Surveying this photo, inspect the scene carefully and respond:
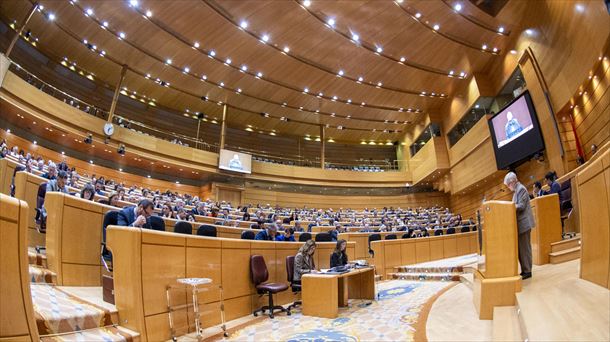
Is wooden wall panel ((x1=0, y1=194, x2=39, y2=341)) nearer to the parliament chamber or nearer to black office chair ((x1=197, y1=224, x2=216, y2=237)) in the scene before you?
the parliament chamber

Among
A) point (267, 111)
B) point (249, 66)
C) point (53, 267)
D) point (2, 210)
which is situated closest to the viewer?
point (2, 210)

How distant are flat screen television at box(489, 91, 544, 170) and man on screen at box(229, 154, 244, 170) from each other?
36.6 feet

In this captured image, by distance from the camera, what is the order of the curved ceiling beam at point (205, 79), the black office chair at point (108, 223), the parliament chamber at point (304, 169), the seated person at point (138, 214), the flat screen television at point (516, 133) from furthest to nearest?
the curved ceiling beam at point (205, 79)
the flat screen television at point (516, 133)
the seated person at point (138, 214)
the black office chair at point (108, 223)
the parliament chamber at point (304, 169)

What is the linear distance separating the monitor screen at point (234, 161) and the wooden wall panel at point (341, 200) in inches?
58.2

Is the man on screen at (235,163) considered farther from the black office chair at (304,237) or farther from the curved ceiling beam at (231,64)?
the black office chair at (304,237)

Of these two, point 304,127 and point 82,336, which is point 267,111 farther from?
point 82,336

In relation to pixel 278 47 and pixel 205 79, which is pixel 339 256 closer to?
pixel 278 47

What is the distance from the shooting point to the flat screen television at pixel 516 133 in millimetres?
10141

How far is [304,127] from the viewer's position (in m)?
19.9

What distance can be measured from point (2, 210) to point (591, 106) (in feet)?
35.4

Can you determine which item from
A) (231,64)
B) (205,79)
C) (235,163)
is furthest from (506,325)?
(235,163)

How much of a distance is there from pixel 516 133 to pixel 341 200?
10.6 meters

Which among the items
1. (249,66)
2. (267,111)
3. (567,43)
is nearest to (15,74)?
(249,66)

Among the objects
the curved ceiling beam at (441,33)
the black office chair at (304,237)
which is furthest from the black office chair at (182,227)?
the curved ceiling beam at (441,33)
